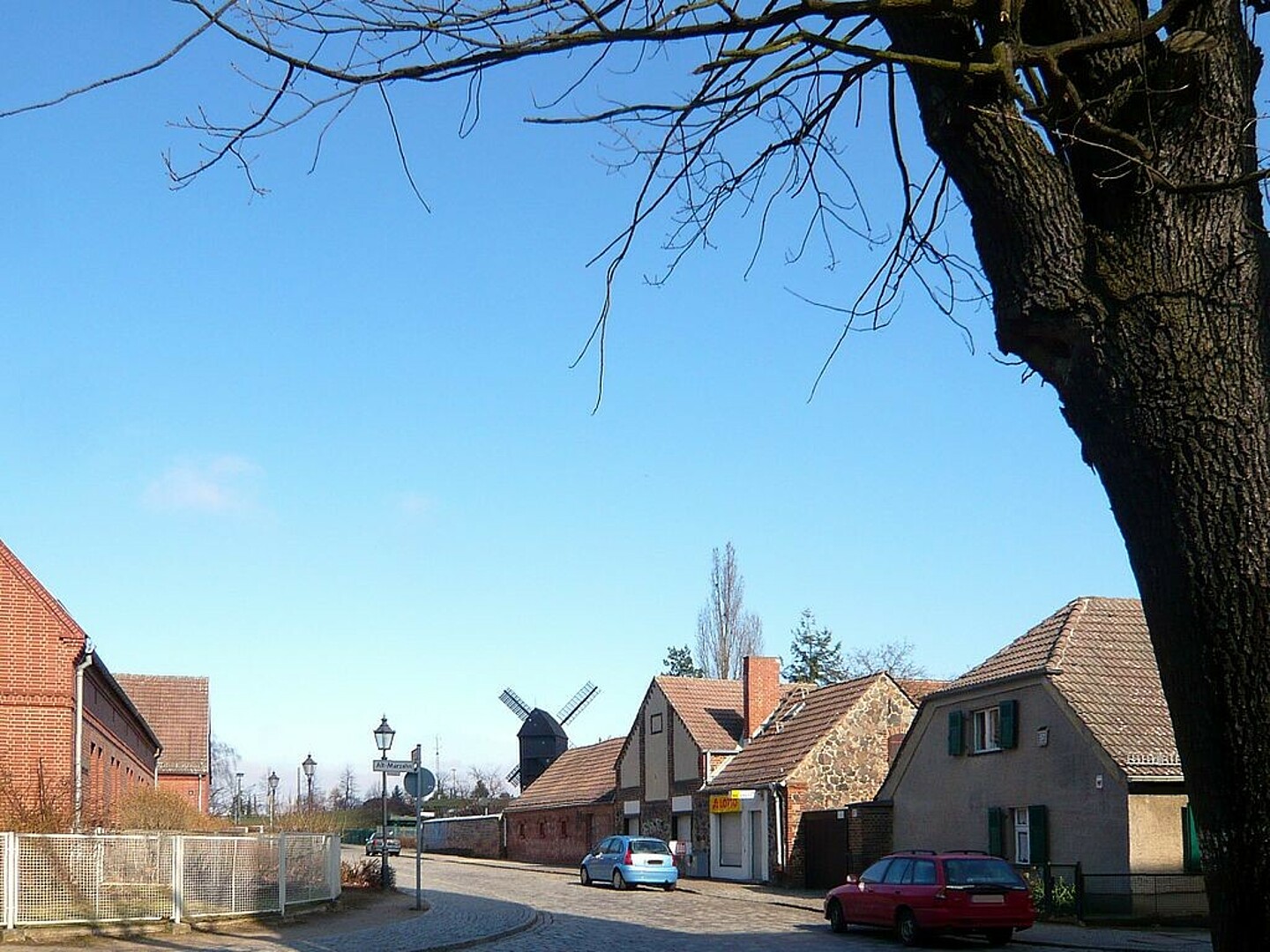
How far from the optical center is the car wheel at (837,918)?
25938 mm

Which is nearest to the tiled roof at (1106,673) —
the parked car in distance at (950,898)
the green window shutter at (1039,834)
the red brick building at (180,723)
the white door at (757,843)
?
the green window shutter at (1039,834)

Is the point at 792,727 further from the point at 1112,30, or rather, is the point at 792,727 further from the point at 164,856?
the point at 1112,30

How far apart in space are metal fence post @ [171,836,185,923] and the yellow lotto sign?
73.6 feet

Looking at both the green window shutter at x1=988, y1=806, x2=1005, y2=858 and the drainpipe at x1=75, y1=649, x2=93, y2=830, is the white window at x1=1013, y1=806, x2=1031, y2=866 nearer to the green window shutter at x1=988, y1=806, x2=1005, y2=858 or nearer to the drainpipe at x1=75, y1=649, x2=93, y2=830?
the green window shutter at x1=988, y1=806, x2=1005, y2=858

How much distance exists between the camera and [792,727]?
44719mm

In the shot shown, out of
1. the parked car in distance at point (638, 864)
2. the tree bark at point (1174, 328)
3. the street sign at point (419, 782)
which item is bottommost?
the parked car in distance at point (638, 864)

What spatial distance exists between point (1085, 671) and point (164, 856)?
1829 cm

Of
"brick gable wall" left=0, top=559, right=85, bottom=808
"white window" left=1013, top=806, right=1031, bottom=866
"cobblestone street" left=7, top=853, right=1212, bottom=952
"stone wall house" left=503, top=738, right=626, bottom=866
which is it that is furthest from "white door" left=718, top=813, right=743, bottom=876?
"brick gable wall" left=0, top=559, right=85, bottom=808

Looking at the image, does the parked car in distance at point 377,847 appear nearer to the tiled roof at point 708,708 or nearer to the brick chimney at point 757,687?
the tiled roof at point 708,708

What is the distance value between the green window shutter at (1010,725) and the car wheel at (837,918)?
22.8ft

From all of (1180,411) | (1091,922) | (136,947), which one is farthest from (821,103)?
(1091,922)

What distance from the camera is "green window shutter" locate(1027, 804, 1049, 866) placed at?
97.8ft

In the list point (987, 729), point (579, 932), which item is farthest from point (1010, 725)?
point (579, 932)

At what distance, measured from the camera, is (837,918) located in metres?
26.1
